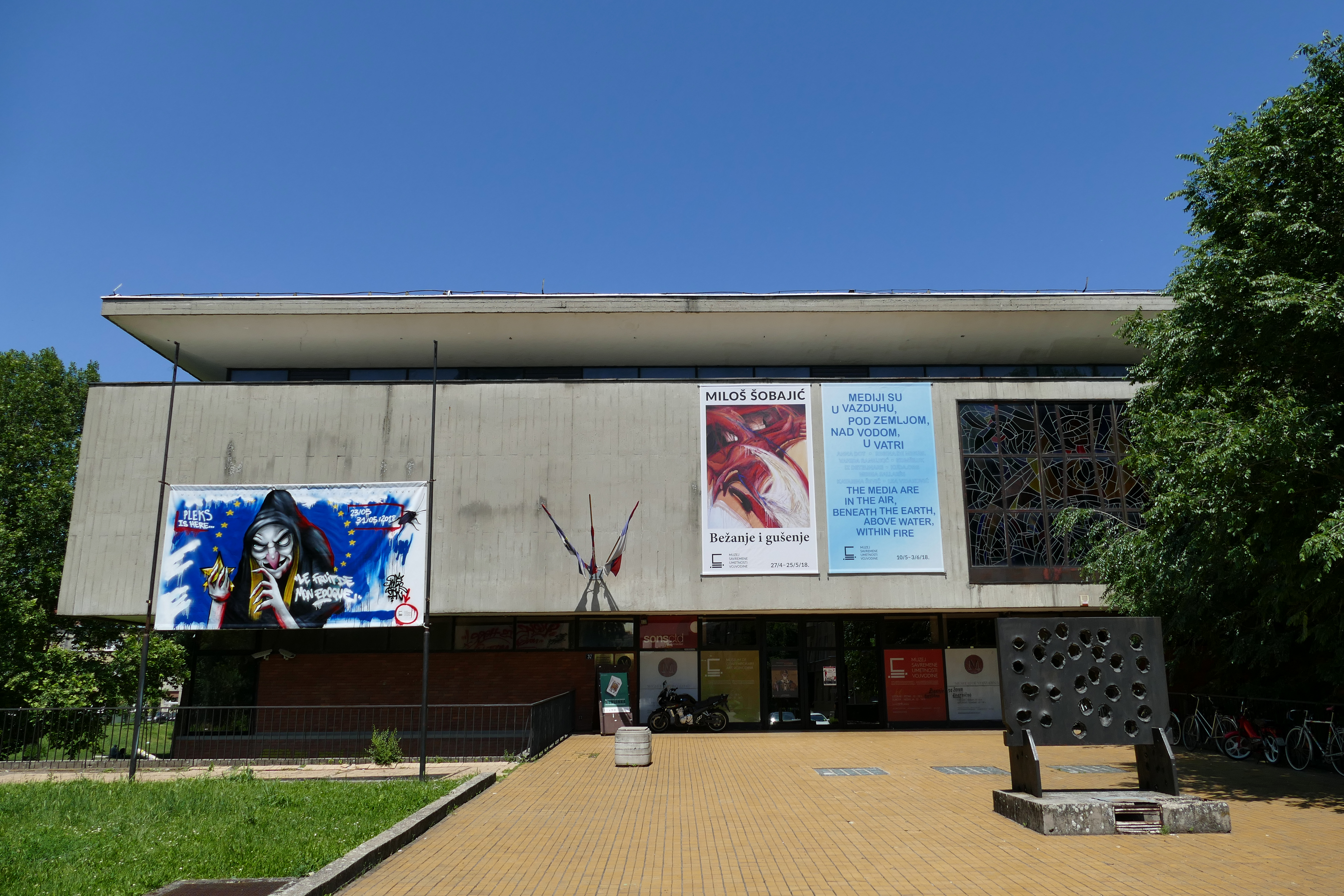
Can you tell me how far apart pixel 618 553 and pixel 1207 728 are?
13625 mm

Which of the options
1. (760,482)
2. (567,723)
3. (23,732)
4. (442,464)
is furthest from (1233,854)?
(23,732)

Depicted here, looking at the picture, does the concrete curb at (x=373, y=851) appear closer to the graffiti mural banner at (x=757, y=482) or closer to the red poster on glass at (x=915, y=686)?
the graffiti mural banner at (x=757, y=482)

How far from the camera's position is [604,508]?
22656mm

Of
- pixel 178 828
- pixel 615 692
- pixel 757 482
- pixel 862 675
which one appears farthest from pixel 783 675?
pixel 178 828

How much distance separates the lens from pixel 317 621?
71.2 feet

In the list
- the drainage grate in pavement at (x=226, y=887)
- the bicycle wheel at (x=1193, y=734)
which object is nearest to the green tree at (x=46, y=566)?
the drainage grate in pavement at (x=226, y=887)

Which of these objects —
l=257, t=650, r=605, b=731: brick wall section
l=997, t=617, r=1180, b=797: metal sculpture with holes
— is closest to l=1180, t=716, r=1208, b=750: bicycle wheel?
l=997, t=617, r=1180, b=797: metal sculpture with holes

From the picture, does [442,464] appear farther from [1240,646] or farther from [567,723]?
[1240,646]

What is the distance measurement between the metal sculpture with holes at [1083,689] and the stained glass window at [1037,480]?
11.2 metres

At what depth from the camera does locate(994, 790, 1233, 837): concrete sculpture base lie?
10109 millimetres

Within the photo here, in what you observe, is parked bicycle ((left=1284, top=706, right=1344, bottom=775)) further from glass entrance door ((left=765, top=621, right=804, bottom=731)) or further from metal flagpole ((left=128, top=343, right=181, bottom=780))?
metal flagpole ((left=128, top=343, right=181, bottom=780))

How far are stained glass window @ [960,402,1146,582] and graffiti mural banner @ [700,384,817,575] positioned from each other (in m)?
4.23

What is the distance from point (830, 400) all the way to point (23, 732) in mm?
20444

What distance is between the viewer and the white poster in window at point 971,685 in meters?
24.7
